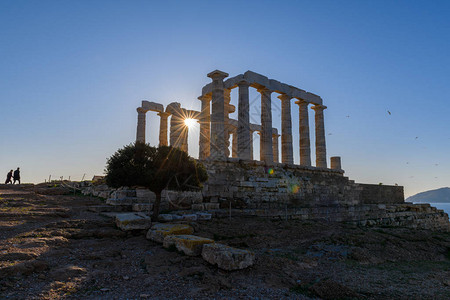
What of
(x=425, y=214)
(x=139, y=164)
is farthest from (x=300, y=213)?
(x=425, y=214)

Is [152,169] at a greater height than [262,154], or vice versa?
[262,154]

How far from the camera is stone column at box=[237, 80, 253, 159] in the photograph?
64.0ft

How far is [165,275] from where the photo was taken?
557cm

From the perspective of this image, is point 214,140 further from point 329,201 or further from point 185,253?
point 185,253

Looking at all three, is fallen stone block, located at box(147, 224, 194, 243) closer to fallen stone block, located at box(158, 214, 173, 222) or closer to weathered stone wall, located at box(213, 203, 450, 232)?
fallen stone block, located at box(158, 214, 173, 222)

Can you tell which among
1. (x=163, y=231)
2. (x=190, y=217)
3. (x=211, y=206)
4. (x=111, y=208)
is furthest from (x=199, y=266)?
(x=211, y=206)

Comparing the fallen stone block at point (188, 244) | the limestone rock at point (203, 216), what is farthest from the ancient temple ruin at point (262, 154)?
the fallen stone block at point (188, 244)

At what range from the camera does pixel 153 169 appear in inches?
414

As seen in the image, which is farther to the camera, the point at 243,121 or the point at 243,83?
the point at 243,83

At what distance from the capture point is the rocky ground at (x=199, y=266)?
193 inches

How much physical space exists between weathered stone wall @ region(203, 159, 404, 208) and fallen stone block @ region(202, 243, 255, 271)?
8.80 metres

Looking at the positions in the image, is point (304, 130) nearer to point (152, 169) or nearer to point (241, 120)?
point (241, 120)

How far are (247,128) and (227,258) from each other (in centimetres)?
A: 1454

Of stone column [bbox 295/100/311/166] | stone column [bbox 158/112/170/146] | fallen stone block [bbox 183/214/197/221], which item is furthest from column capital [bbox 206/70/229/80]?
fallen stone block [bbox 183/214/197/221]
